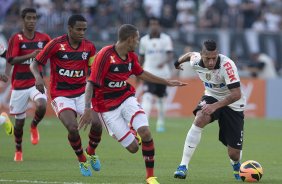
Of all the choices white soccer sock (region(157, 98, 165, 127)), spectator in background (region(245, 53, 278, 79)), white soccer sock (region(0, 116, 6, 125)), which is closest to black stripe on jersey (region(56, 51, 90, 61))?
white soccer sock (region(0, 116, 6, 125))

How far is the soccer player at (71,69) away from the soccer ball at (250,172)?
2574mm

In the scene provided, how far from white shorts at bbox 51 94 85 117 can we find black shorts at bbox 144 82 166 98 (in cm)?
934

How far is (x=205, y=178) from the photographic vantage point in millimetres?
12930

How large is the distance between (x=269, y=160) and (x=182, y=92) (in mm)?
12697

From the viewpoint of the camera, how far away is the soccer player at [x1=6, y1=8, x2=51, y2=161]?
15.9 meters

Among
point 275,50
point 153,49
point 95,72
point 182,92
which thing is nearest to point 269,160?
point 95,72

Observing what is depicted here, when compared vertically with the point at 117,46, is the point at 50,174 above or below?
below

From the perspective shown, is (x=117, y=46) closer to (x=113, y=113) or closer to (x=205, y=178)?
(x=113, y=113)

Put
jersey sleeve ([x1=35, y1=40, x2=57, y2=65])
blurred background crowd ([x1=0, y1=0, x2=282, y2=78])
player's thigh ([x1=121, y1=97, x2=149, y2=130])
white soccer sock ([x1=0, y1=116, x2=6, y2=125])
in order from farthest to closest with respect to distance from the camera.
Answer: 1. blurred background crowd ([x1=0, y1=0, x2=282, y2=78])
2. white soccer sock ([x1=0, y1=116, x2=6, y2=125])
3. jersey sleeve ([x1=35, y1=40, x2=57, y2=65])
4. player's thigh ([x1=121, y1=97, x2=149, y2=130])

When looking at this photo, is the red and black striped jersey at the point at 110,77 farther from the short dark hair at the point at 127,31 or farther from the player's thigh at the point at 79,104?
the player's thigh at the point at 79,104

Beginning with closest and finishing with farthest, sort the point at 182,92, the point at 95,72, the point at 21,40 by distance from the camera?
the point at 95,72
the point at 21,40
the point at 182,92

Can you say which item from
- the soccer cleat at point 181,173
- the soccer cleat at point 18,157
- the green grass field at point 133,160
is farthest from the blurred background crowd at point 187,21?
the soccer cleat at point 181,173

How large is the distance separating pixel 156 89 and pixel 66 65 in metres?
9.79

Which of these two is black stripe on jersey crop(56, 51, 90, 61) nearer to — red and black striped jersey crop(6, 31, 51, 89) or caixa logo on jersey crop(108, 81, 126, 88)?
caixa logo on jersey crop(108, 81, 126, 88)
